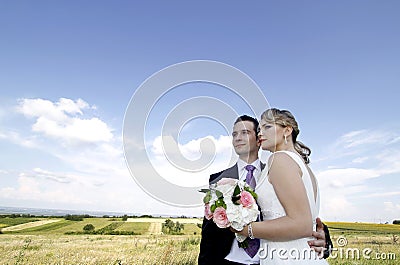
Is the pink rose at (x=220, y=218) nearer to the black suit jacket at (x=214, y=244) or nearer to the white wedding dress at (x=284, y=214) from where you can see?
the white wedding dress at (x=284, y=214)

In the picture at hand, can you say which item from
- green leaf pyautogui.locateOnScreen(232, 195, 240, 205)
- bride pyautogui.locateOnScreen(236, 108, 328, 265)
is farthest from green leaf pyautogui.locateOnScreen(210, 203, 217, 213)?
bride pyautogui.locateOnScreen(236, 108, 328, 265)

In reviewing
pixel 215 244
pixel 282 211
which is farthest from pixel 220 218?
pixel 215 244

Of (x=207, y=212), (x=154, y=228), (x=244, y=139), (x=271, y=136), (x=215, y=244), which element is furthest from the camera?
(x=154, y=228)

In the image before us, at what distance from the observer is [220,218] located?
2836 mm

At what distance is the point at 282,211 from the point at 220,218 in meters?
0.53

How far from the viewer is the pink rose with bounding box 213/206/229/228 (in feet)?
9.25

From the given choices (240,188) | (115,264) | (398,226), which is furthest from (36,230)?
(398,226)

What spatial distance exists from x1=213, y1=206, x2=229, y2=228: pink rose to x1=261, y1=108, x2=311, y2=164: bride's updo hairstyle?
0.98 metres

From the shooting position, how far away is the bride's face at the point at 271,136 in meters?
3.23

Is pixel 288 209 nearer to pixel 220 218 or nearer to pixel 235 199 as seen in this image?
pixel 235 199

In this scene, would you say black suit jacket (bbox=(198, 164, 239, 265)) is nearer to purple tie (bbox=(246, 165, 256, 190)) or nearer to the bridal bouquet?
purple tie (bbox=(246, 165, 256, 190))

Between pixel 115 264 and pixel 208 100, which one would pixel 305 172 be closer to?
pixel 208 100

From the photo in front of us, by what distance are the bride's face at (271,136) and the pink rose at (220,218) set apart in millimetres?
780

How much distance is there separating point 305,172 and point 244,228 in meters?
0.71
